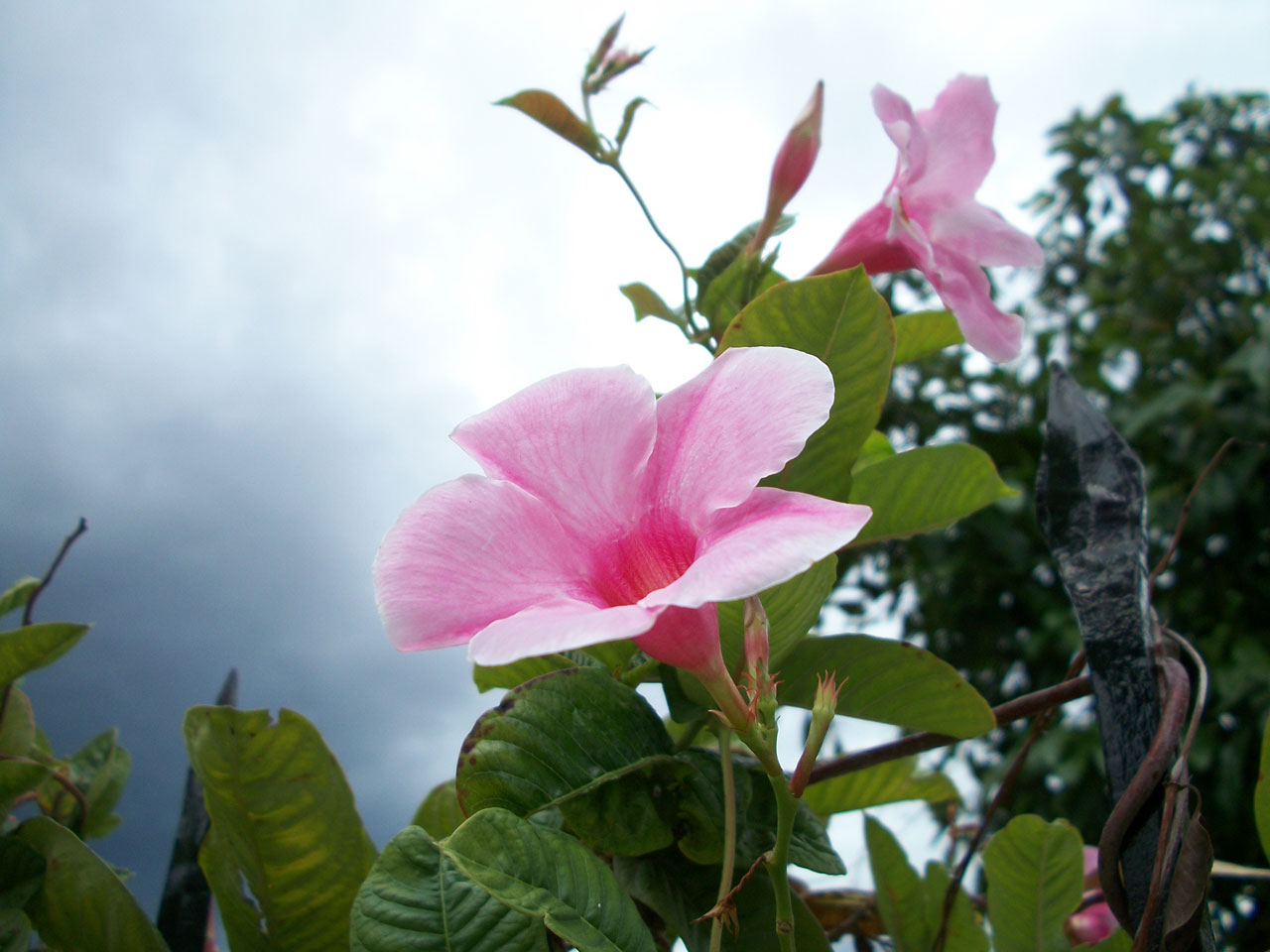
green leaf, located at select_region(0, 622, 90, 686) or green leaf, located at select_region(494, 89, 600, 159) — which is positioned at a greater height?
green leaf, located at select_region(494, 89, 600, 159)

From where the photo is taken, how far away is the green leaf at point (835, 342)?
473 mm

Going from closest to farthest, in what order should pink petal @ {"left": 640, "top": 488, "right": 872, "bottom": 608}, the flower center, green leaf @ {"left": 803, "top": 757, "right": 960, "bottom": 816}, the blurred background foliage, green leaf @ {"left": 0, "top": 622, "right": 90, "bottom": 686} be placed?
1. pink petal @ {"left": 640, "top": 488, "right": 872, "bottom": 608}
2. the flower center
3. green leaf @ {"left": 0, "top": 622, "right": 90, "bottom": 686}
4. green leaf @ {"left": 803, "top": 757, "right": 960, "bottom": 816}
5. the blurred background foliage

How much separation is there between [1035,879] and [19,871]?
0.66 m

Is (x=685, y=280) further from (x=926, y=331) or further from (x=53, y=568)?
(x=53, y=568)

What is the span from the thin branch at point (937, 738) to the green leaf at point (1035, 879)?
0.10 metres

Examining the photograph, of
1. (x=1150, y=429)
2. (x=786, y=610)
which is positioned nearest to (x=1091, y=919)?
(x=786, y=610)

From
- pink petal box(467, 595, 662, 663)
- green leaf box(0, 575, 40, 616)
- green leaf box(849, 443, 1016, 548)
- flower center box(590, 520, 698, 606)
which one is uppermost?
green leaf box(0, 575, 40, 616)

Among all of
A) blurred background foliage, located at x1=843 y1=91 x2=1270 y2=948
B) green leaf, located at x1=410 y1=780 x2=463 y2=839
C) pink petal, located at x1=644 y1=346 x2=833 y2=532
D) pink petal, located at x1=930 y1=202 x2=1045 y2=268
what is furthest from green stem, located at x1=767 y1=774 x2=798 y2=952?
blurred background foliage, located at x1=843 y1=91 x2=1270 y2=948

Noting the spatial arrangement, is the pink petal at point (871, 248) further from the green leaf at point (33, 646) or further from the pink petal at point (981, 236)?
the green leaf at point (33, 646)

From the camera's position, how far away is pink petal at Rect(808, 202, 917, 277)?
2.03ft

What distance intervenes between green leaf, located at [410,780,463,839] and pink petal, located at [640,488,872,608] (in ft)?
1.26

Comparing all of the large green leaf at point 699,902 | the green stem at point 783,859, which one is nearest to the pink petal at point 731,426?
the green stem at point 783,859

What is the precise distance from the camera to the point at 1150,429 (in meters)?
2.57

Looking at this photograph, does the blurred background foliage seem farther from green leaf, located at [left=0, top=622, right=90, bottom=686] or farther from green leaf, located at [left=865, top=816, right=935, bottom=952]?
green leaf, located at [left=0, top=622, right=90, bottom=686]
